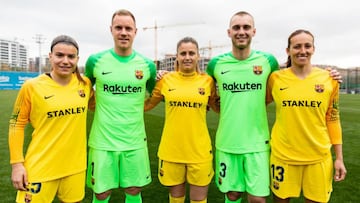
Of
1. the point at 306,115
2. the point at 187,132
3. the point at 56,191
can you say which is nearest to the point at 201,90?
the point at 187,132

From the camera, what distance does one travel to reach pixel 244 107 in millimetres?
3129

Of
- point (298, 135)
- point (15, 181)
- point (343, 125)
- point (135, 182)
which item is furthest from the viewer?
point (343, 125)

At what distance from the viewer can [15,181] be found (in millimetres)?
2562

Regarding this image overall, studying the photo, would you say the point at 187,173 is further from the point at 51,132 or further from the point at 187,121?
the point at 51,132

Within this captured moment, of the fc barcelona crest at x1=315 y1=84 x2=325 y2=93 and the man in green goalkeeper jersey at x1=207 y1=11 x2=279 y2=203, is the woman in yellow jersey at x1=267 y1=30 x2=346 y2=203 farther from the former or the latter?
the man in green goalkeeper jersey at x1=207 y1=11 x2=279 y2=203

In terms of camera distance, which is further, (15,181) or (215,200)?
(215,200)

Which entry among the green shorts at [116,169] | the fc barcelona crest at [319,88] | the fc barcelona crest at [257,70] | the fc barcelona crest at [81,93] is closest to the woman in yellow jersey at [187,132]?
the green shorts at [116,169]

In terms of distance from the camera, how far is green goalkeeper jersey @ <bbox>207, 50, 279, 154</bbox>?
3123 millimetres

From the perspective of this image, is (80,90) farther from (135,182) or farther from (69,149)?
(135,182)

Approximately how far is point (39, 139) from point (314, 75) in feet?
8.34

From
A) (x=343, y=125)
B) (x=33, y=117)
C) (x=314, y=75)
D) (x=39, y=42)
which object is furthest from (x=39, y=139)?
(x=39, y=42)

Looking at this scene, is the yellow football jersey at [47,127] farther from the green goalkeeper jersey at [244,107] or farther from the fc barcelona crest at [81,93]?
the green goalkeeper jersey at [244,107]

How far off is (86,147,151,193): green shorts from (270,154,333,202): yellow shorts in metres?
1.33

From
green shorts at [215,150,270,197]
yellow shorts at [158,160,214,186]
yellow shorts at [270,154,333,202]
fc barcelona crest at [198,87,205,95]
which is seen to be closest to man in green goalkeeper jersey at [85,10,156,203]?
yellow shorts at [158,160,214,186]
